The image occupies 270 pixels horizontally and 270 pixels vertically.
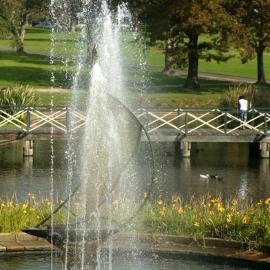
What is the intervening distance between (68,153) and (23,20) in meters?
66.1

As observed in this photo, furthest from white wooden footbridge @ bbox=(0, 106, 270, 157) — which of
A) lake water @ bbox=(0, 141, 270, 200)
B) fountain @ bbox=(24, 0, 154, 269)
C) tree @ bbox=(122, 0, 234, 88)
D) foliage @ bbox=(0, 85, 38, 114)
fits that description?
tree @ bbox=(122, 0, 234, 88)

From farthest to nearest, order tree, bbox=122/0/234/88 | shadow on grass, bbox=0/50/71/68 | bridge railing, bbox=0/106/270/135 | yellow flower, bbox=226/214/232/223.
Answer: shadow on grass, bbox=0/50/71/68 → tree, bbox=122/0/234/88 → bridge railing, bbox=0/106/270/135 → yellow flower, bbox=226/214/232/223

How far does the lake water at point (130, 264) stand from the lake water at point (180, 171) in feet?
28.2

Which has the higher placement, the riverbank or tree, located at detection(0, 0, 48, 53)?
tree, located at detection(0, 0, 48, 53)

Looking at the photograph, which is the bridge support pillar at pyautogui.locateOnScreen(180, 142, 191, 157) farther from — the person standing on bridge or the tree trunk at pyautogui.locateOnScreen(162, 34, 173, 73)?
the tree trunk at pyautogui.locateOnScreen(162, 34, 173, 73)

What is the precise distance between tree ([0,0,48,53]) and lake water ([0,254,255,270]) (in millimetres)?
68926

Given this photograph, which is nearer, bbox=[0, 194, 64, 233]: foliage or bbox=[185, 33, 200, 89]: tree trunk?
bbox=[0, 194, 64, 233]: foliage

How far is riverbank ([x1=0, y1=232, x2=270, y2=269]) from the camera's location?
19.5 metres

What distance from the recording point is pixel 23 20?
339 feet

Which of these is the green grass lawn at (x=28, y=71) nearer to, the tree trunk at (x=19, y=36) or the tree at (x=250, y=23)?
the tree trunk at (x=19, y=36)

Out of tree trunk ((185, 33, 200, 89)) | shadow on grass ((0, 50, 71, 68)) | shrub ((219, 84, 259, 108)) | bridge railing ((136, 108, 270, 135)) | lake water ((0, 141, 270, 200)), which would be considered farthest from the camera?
shadow on grass ((0, 50, 71, 68))

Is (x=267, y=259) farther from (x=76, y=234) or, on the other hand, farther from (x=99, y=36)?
(x=99, y=36)

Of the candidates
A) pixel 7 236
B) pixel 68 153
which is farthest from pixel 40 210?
pixel 68 153

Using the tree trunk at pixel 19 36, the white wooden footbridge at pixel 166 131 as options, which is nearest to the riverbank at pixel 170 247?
the white wooden footbridge at pixel 166 131
